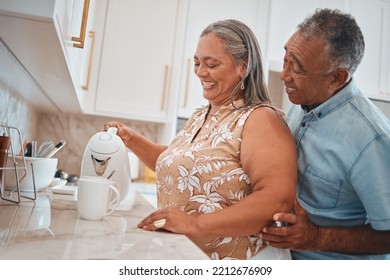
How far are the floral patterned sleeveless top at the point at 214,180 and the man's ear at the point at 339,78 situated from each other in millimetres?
188

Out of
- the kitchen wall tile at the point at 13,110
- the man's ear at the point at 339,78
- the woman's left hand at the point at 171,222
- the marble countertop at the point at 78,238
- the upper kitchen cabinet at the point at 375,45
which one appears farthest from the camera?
the upper kitchen cabinet at the point at 375,45

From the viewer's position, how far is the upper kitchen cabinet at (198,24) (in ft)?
5.23

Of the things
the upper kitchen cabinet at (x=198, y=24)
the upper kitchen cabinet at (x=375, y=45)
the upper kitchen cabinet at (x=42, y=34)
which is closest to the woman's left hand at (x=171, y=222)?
the upper kitchen cabinet at (x=42, y=34)

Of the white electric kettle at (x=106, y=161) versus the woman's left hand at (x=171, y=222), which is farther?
the white electric kettle at (x=106, y=161)

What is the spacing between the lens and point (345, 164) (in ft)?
1.98

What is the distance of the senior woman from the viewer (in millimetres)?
494

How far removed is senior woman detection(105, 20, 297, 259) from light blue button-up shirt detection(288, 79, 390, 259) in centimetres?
9

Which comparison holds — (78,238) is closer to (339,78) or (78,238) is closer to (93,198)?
(93,198)

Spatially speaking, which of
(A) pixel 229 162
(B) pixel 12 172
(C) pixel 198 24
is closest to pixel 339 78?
(A) pixel 229 162

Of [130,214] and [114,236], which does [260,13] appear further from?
[114,236]

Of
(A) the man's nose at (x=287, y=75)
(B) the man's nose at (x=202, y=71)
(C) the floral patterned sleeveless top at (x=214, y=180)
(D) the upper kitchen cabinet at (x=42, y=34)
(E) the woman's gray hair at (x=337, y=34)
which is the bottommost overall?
(C) the floral patterned sleeveless top at (x=214, y=180)

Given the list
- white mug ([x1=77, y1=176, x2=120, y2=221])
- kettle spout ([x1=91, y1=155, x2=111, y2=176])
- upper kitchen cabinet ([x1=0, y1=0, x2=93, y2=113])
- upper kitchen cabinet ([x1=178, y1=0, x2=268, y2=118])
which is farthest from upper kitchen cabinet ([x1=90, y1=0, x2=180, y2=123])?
white mug ([x1=77, y1=176, x2=120, y2=221])

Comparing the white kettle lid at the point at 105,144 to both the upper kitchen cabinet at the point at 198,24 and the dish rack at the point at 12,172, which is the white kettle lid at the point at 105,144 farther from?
the upper kitchen cabinet at the point at 198,24

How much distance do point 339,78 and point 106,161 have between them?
46cm
